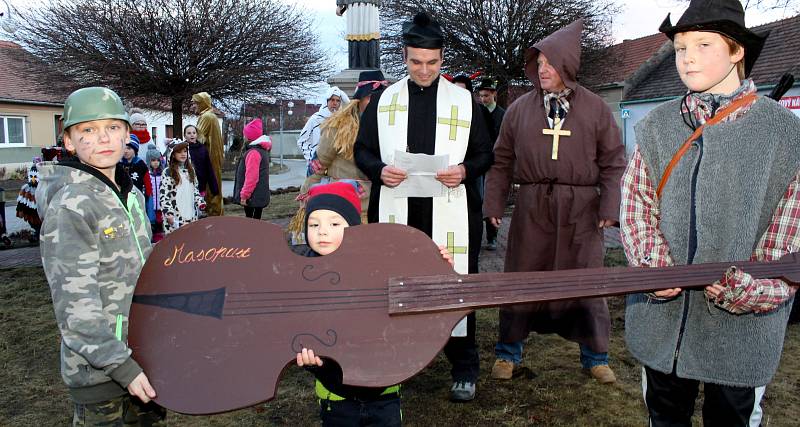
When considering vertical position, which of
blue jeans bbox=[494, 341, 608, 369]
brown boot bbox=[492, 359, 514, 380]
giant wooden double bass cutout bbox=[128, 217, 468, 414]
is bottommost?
brown boot bbox=[492, 359, 514, 380]

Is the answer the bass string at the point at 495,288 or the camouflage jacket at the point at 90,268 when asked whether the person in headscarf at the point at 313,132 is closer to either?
the camouflage jacket at the point at 90,268

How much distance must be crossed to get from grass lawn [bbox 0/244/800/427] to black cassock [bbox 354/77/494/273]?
2.77 ft

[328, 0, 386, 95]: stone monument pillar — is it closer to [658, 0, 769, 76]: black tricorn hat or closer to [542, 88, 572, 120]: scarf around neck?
[542, 88, 572, 120]: scarf around neck

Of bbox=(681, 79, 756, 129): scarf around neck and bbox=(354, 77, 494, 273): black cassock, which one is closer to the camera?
bbox=(681, 79, 756, 129): scarf around neck

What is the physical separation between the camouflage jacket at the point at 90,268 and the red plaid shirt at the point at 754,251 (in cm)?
174

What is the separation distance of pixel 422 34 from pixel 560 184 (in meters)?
1.26

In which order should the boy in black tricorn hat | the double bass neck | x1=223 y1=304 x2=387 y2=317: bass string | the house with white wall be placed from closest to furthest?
the double bass neck → x1=223 y1=304 x2=387 y2=317: bass string → the boy in black tricorn hat → the house with white wall

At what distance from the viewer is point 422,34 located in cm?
338

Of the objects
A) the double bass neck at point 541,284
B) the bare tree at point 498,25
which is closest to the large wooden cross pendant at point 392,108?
the double bass neck at point 541,284

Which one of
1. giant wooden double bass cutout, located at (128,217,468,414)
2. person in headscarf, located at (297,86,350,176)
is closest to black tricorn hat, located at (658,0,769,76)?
giant wooden double bass cutout, located at (128,217,468,414)

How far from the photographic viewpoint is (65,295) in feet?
6.37

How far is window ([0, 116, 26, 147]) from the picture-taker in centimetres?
2670

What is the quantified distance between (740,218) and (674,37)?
2.24 feet

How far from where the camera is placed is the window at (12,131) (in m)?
26.7
